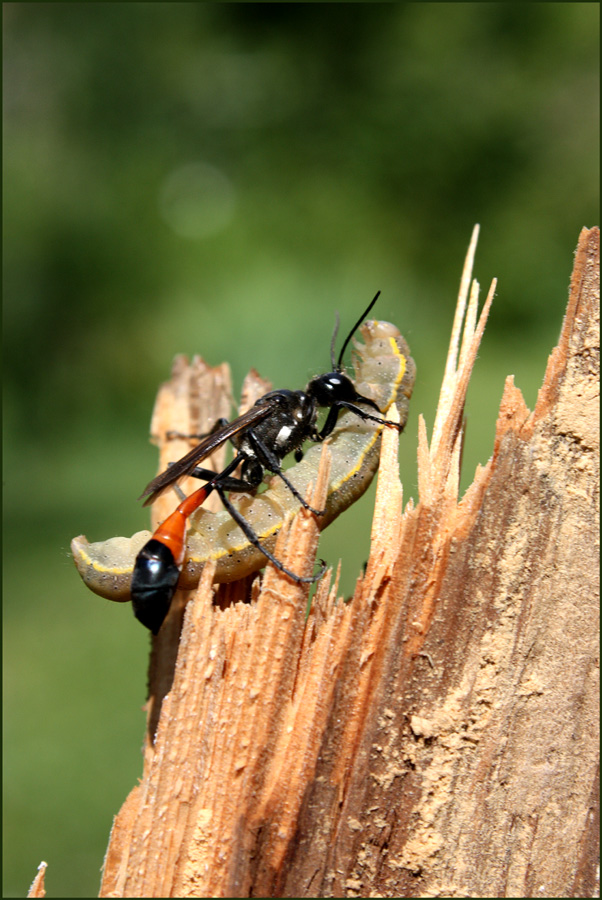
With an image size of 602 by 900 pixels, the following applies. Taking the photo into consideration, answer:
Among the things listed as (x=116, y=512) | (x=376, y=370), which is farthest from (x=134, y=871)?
(x=116, y=512)

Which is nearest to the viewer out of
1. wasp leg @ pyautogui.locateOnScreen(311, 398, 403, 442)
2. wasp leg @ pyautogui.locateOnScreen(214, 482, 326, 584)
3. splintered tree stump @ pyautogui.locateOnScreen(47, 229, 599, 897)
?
splintered tree stump @ pyautogui.locateOnScreen(47, 229, 599, 897)

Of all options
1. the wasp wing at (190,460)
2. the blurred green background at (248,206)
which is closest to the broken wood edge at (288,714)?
the wasp wing at (190,460)

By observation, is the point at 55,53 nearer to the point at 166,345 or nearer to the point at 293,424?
the point at 166,345

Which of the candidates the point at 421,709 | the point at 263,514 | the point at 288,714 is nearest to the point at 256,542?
the point at 263,514

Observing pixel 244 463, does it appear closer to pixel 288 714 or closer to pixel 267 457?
pixel 267 457

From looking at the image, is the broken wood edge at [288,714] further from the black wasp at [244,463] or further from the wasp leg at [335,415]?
the wasp leg at [335,415]

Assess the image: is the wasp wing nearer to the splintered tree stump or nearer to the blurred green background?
the splintered tree stump

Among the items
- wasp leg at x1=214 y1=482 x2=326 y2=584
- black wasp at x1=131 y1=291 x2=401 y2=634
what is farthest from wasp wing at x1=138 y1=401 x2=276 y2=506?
wasp leg at x1=214 y1=482 x2=326 y2=584
